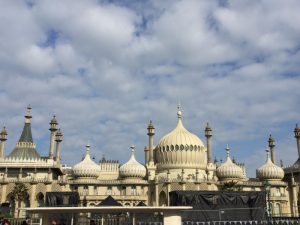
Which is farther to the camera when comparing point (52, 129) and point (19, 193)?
point (52, 129)

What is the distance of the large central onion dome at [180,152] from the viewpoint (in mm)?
55406

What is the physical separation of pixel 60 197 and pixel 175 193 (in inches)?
474

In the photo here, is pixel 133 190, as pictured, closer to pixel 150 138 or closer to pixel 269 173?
pixel 150 138

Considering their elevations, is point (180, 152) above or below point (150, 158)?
above

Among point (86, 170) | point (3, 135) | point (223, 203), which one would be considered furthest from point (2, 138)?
point (223, 203)

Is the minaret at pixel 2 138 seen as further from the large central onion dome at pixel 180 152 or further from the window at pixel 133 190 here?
the large central onion dome at pixel 180 152

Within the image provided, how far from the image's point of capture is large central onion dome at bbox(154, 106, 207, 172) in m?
55.4

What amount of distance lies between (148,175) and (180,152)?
18.6ft

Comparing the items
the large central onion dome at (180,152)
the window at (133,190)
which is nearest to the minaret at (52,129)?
the window at (133,190)

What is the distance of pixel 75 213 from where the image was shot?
784 inches

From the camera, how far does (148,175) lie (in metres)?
54.5

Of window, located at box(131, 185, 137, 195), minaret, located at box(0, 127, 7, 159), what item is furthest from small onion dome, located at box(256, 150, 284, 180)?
minaret, located at box(0, 127, 7, 159)

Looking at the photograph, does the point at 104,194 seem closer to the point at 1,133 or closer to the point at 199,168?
the point at 199,168

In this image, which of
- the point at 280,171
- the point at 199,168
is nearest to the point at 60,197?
the point at 199,168
